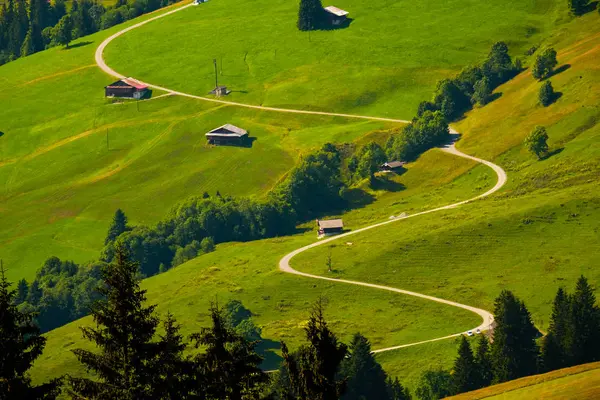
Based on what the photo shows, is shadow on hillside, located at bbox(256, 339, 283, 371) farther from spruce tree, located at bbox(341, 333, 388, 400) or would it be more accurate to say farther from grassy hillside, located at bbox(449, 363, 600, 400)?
grassy hillside, located at bbox(449, 363, 600, 400)

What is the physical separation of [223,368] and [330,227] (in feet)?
460

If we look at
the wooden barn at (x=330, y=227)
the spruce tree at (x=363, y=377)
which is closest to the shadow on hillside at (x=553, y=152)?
the wooden barn at (x=330, y=227)

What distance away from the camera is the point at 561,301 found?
408 feet

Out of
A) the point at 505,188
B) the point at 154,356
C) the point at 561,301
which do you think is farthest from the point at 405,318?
the point at 154,356

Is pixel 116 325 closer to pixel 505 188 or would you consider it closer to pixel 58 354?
pixel 58 354

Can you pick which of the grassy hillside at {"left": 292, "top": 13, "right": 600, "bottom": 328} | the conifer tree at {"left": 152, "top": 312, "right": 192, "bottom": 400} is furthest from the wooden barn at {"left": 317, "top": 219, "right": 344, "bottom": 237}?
the conifer tree at {"left": 152, "top": 312, "right": 192, "bottom": 400}

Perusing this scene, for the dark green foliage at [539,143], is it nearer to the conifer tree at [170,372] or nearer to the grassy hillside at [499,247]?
the grassy hillside at [499,247]

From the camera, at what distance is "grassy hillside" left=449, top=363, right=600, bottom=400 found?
8150cm

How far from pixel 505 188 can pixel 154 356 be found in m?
149

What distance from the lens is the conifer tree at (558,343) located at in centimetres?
11869

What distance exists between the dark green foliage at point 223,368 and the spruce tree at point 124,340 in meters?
3.00

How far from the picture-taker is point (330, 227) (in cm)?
18250

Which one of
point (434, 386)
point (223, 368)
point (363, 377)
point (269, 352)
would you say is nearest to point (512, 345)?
point (434, 386)

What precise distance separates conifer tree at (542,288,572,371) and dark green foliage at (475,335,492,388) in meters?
6.62
